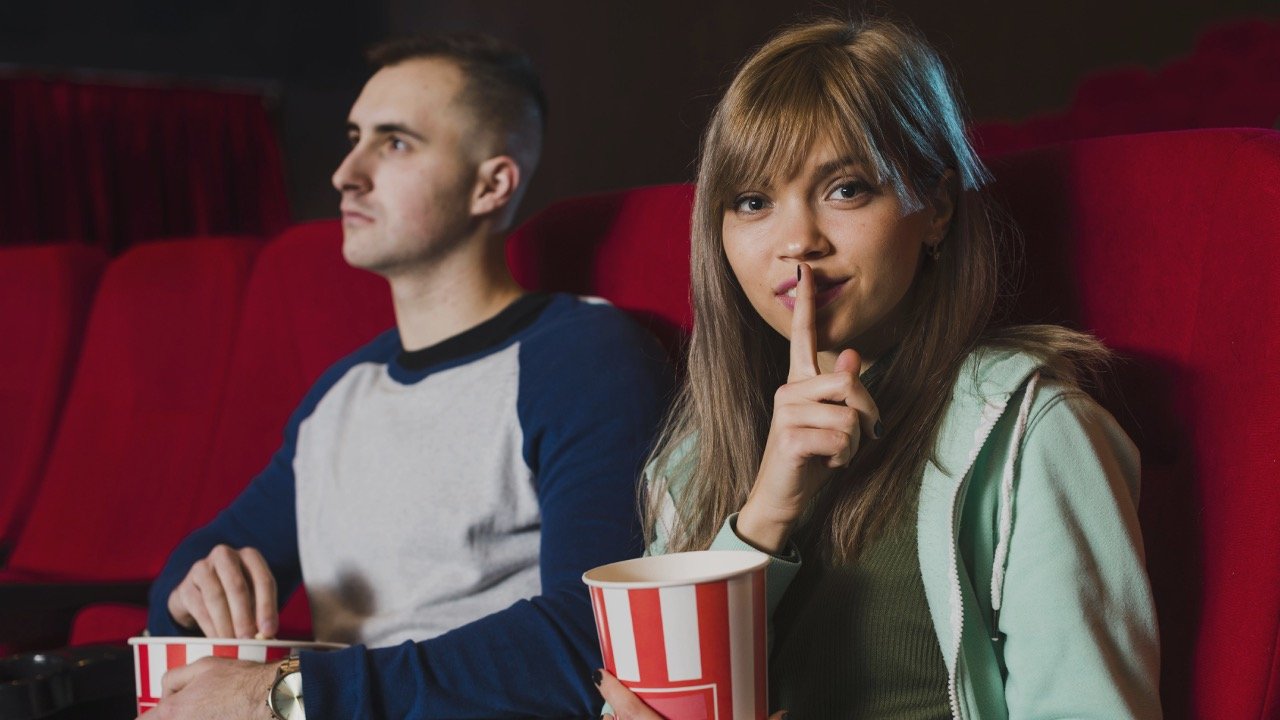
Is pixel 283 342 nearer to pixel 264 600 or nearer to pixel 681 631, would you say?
pixel 264 600

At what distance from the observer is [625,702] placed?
2.60 ft

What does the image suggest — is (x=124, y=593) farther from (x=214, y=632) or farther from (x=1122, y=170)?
(x=1122, y=170)

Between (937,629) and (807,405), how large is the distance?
0.67 ft

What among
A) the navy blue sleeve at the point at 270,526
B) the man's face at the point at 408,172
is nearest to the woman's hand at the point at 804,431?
the man's face at the point at 408,172

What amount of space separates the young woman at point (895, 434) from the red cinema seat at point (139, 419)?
150cm

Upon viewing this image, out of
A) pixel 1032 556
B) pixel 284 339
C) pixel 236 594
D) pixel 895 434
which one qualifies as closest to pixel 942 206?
pixel 895 434

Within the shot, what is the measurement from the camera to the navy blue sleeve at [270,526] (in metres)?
1.70

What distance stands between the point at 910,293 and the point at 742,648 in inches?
16.2

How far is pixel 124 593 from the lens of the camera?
1940mm

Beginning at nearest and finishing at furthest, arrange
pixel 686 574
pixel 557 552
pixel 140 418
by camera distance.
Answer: pixel 686 574 → pixel 557 552 → pixel 140 418

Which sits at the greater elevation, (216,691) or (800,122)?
(800,122)

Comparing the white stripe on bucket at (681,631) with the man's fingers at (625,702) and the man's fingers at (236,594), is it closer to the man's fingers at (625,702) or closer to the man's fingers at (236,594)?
the man's fingers at (625,702)

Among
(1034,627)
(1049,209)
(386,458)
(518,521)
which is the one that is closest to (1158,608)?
(1034,627)

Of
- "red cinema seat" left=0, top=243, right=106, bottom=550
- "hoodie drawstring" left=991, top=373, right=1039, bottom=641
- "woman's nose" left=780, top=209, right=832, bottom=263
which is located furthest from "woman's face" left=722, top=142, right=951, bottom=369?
"red cinema seat" left=0, top=243, right=106, bottom=550
